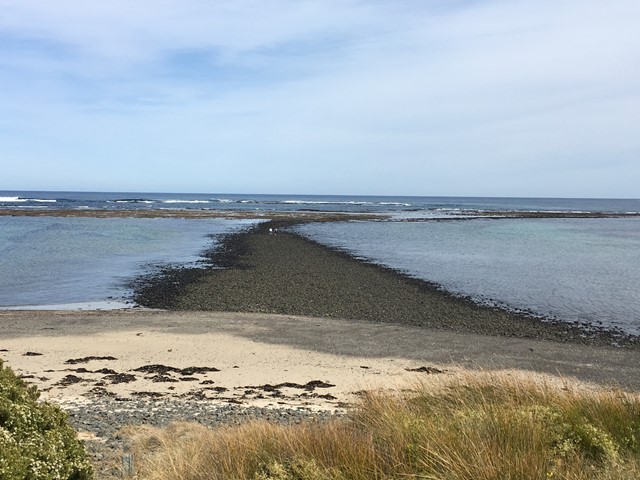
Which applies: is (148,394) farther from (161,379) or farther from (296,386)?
(296,386)

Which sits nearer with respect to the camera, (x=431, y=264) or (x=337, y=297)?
(x=337, y=297)

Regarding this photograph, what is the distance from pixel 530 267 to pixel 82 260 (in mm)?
24303

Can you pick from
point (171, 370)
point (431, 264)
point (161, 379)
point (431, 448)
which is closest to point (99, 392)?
point (161, 379)

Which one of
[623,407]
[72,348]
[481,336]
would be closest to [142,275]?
[72,348]

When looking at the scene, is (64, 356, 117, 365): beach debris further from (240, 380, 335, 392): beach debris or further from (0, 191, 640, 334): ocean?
(0, 191, 640, 334): ocean

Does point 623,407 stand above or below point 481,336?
above

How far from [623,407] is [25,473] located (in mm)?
5461

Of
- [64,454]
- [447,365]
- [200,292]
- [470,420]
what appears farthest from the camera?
[200,292]

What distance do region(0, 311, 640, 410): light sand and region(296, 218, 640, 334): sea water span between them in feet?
17.7

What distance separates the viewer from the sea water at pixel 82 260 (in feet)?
69.4

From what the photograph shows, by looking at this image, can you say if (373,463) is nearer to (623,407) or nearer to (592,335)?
(623,407)

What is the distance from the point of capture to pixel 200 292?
21812mm

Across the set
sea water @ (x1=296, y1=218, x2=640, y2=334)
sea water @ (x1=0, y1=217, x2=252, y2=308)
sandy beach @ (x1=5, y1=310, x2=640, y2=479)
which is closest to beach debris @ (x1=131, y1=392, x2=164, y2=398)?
sandy beach @ (x1=5, y1=310, x2=640, y2=479)

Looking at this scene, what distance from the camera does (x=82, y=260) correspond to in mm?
31234
